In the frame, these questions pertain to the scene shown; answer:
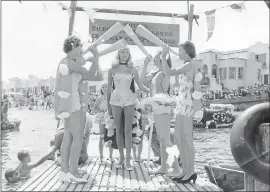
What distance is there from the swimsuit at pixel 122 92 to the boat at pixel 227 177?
1802mm


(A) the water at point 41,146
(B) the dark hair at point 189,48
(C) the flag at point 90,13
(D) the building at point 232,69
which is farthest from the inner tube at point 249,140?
(D) the building at point 232,69

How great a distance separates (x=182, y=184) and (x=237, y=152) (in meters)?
0.92

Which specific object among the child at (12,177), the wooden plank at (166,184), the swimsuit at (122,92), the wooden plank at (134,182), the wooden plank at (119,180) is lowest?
the child at (12,177)

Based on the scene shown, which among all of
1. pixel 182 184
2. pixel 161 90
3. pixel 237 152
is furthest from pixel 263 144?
pixel 161 90

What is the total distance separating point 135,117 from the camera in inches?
235

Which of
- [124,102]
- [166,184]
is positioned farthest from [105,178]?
[124,102]

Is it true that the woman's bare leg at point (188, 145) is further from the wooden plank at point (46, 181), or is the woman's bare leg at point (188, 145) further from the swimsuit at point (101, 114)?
the swimsuit at point (101, 114)

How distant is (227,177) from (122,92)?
2378 millimetres

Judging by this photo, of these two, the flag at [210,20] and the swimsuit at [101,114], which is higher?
the flag at [210,20]

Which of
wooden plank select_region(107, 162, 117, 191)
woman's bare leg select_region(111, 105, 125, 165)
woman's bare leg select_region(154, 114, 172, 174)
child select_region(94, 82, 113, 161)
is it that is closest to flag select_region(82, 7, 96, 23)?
child select_region(94, 82, 113, 161)

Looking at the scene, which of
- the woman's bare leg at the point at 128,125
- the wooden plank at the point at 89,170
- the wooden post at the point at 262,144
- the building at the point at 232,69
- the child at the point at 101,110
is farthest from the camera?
the building at the point at 232,69

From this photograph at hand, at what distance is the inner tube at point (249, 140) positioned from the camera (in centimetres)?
412

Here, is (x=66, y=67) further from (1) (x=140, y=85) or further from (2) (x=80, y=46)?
(1) (x=140, y=85)

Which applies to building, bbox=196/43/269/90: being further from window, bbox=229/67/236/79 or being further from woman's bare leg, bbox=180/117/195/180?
woman's bare leg, bbox=180/117/195/180
